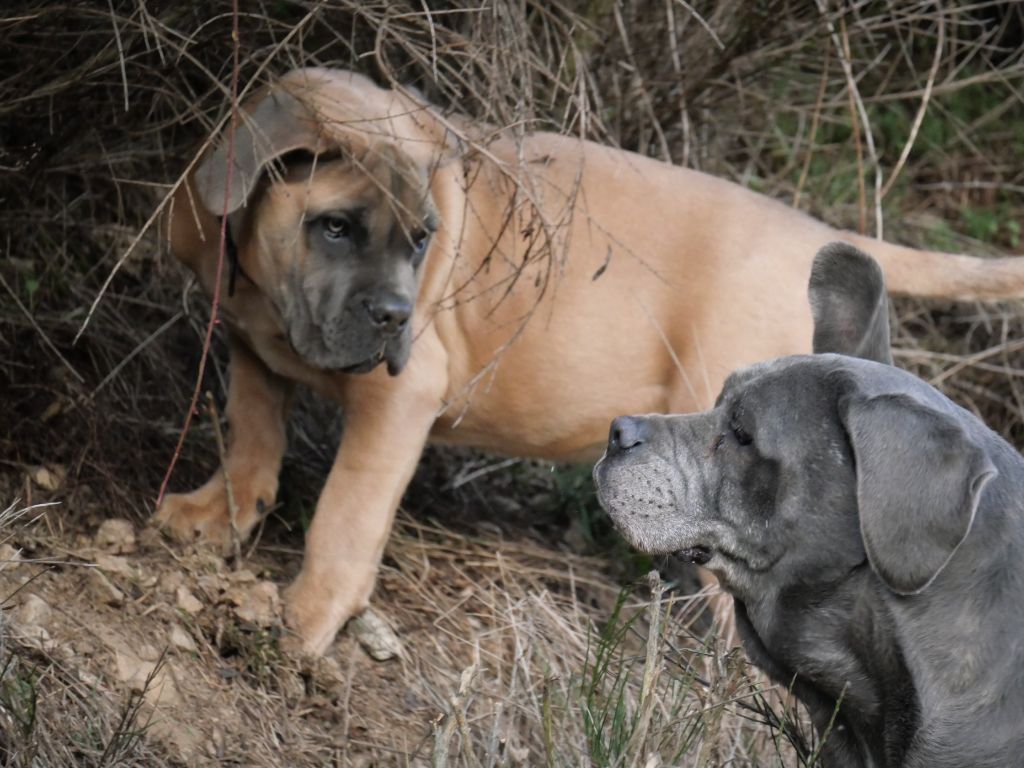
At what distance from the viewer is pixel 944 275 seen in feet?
15.0

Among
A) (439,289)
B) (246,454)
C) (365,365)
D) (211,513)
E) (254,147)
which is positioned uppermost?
(254,147)

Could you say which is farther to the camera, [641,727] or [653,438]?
[653,438]

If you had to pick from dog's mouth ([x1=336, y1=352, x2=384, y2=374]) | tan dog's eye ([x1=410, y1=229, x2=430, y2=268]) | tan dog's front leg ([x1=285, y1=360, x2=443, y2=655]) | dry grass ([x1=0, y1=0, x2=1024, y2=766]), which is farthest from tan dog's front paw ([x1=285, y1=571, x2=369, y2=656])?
tan dog's eye ([x1=410, y1=229, x2=430, y2=268])

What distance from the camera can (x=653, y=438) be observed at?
10.3ft

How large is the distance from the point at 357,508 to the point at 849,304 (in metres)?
1.57

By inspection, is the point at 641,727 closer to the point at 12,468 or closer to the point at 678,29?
the point at 12,468

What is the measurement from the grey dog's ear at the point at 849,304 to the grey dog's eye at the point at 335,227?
1.32 meters

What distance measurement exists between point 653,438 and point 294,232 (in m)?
1.38

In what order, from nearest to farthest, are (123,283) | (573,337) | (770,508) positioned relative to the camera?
(770,508) → (573,337) → (123,283)

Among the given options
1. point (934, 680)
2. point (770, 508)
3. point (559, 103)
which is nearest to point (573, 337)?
point (559, 103)

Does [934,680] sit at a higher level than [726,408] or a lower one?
lower

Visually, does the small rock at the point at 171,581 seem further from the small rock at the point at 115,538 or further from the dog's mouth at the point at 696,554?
the dog's mouth at the point at 696,554

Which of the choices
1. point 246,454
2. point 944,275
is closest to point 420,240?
point 246,454

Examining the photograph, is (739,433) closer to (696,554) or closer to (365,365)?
(696,554)
